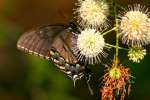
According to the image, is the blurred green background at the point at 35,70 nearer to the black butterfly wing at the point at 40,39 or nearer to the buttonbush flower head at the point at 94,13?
the black butterfly wing at the point at 40,39

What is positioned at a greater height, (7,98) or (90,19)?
(90,19)

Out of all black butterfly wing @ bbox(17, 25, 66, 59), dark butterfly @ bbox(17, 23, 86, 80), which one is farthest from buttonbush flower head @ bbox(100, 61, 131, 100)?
black butterfly wing @ bbox(17, 25, 66, 59)

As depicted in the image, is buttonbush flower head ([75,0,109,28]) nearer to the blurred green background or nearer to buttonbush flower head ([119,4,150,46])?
buttonbush flower head ([119,4,150,46])

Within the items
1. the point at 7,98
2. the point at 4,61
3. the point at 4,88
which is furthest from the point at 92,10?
the point at 4,61

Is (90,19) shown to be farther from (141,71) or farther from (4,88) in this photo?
(4,88)

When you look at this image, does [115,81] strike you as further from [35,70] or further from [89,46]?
[35,70]

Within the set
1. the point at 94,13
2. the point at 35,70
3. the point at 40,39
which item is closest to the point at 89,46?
the point at 94,13

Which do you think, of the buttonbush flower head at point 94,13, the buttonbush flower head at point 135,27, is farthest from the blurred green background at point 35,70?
the buttonbush flower head at point 135,27
